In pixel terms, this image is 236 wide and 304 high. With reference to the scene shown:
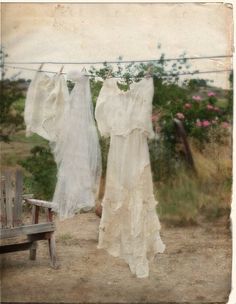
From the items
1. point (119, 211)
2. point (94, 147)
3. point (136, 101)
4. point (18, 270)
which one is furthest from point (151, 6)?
point (18, 270)

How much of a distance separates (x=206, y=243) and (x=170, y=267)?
33 cm

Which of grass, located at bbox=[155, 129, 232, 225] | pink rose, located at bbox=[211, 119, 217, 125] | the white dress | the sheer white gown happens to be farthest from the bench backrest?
pink rose, located at bbox=[211, 119, 217, 125]

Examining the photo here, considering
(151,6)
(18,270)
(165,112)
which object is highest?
(151,6)

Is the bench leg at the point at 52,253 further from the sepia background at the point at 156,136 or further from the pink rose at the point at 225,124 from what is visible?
the pink rose at the point at 225,124

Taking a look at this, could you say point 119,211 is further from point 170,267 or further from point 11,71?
point 11,71

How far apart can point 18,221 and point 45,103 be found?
0.95 meters

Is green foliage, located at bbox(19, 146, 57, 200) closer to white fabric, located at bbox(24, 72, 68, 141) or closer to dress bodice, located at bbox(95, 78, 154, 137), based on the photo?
white fabric, located at bbox(24, 72, 68, 141)

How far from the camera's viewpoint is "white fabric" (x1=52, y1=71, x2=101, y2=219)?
474 cm

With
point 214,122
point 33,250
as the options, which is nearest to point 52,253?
point 33,250

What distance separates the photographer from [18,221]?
502 cm

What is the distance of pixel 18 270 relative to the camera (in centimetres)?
501

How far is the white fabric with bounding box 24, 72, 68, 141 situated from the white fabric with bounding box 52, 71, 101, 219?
6 centimetres

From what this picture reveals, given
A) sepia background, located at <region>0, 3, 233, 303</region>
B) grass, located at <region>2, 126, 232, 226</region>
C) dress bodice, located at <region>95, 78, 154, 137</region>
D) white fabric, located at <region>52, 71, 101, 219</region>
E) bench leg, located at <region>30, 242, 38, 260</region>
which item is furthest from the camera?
bench leg, located at <region>30, 242, 38, 260</region>

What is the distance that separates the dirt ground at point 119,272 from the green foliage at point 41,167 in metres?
0.35
